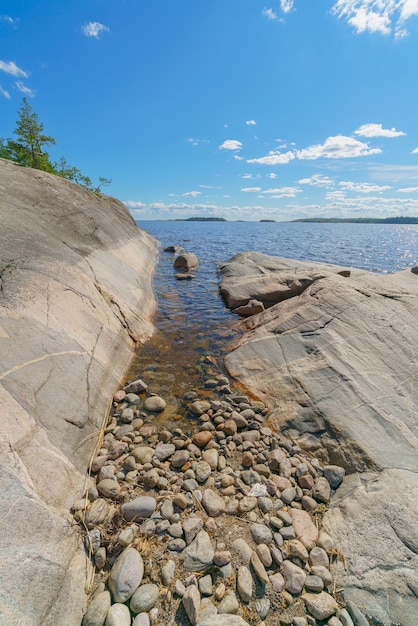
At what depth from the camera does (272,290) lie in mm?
12508

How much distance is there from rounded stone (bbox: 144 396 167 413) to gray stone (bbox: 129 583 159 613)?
310 cm

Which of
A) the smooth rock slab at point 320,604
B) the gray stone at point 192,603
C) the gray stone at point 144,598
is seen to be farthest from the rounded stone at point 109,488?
the smooth rock slab at point 320,604

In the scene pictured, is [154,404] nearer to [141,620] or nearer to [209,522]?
[209,522]

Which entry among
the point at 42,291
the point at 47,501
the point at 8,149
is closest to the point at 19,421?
the point at 47,501

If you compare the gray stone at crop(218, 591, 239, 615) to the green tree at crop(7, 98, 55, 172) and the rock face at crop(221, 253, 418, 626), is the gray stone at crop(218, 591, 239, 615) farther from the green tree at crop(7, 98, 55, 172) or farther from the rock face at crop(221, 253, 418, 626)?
the green tree at crop(7, 98, 55, 172)

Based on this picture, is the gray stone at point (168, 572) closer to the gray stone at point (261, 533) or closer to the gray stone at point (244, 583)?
the gray stone at point (244, 583)

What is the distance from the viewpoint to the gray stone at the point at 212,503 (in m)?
3.64

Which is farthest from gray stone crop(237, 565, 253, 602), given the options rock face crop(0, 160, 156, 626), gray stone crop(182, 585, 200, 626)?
rock face crop(0, 160, 156, 626)

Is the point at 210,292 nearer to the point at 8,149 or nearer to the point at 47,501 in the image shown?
the point at 47,501

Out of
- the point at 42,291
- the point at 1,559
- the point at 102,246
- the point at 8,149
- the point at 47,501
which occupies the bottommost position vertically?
the point at 47,501

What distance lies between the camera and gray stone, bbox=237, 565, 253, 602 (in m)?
2.80

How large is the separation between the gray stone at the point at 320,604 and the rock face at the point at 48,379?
235cm

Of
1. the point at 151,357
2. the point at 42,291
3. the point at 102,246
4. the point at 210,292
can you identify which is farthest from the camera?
the point at 210,292

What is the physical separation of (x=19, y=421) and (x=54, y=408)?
696mm
